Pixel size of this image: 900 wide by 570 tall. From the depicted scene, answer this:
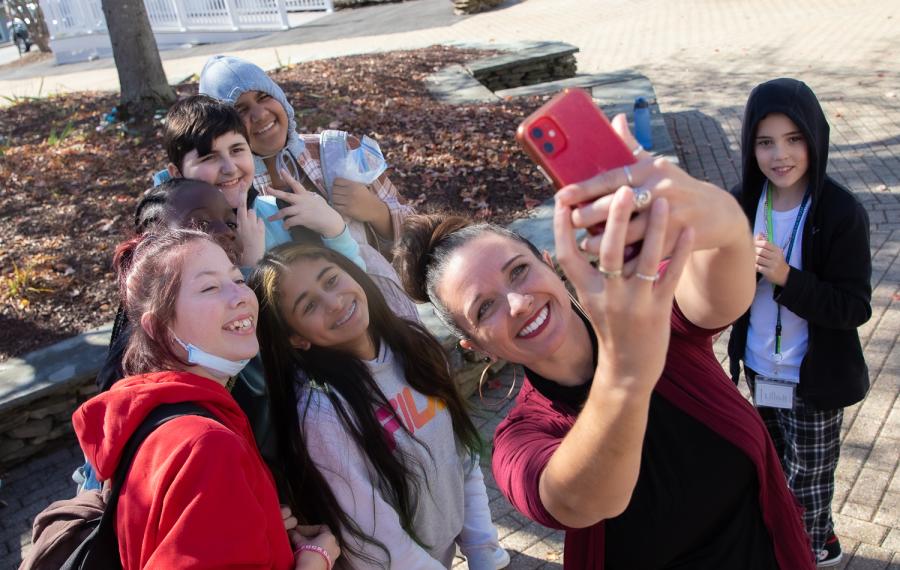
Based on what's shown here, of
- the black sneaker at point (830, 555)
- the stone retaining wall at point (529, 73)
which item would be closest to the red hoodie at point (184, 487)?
the black sneaker at point (830, 555)

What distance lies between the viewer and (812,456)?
108 inches

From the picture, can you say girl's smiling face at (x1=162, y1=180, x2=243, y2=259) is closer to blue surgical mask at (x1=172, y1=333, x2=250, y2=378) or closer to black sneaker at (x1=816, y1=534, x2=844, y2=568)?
blue surgical mask at (x1=172, y1=333, x2=250, y2=378)

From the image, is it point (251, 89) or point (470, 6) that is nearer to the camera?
point (251, 89)

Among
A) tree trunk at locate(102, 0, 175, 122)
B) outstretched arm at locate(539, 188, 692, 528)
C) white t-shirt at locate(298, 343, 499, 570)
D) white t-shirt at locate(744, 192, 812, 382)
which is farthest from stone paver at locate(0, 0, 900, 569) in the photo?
tree trunk at locate(102, 0, 175, 122)

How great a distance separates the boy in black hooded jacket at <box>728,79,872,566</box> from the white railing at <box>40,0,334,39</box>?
18.6 m

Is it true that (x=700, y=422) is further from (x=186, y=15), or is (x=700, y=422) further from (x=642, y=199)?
(x=186, y=15)

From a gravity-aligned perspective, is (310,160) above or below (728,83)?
above

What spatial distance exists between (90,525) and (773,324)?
2255 millimetres

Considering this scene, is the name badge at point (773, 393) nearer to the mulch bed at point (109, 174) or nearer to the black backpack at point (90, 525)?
the black backpack at point (90, 525)

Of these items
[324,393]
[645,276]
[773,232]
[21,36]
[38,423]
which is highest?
[645,276]

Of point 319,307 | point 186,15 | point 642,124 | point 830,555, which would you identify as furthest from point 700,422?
point 186,15

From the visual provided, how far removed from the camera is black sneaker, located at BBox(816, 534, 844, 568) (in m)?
2.90

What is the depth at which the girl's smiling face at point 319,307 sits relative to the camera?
233 centimetres

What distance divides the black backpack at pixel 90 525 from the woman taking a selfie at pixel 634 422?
0.71 m
